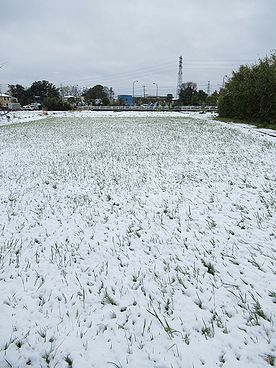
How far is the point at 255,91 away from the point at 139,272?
1182 inches

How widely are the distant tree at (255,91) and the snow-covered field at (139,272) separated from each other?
2288 centimetres

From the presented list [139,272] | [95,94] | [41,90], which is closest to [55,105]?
[41,90]

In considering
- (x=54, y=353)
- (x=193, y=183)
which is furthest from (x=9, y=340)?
(x=193, y=183)

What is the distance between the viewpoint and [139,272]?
4160 mm

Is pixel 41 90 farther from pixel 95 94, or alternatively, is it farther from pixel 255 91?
pixel 255 91

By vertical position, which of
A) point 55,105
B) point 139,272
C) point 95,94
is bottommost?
point 55,105

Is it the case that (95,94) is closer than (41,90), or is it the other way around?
(41,90)

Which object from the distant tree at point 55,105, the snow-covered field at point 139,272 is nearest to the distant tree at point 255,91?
the snow-covered field at point 139,272

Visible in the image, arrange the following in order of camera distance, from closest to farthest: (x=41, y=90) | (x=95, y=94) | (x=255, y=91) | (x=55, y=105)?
(x=255, y=91)
(x=55, y=105)
(x=41, y=90)
(x=95, y=94)

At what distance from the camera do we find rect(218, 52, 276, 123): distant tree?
27781 millimetres

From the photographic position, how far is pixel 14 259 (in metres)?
4.59

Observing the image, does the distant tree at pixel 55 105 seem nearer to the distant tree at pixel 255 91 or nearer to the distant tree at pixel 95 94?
the distant tree at pixel 95 94

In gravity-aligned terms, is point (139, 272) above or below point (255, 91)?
below

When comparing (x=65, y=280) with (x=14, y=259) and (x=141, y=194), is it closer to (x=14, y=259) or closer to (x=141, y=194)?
(x=14, y=259)
